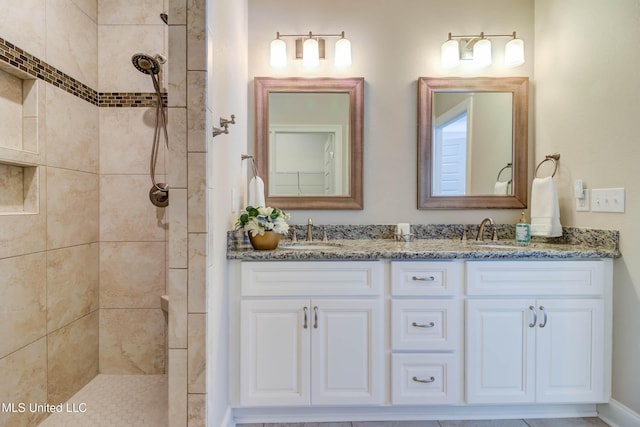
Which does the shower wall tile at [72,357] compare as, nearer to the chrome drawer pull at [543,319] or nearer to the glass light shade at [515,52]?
the chrome drawer pull at [543,319]

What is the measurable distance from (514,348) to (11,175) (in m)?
2.57

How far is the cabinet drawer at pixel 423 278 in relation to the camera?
1659mm

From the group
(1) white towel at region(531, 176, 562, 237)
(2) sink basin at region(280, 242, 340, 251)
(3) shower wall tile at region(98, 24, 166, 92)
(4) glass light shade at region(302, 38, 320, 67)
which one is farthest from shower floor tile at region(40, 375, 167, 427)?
(1) white towel at region(531, 176, 562, 237)

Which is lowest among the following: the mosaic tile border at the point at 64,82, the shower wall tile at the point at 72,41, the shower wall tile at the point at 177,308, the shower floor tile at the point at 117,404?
the shower floor tile at the point at 117,404

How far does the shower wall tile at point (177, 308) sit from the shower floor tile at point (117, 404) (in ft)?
2.50

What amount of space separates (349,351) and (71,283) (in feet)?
5.22

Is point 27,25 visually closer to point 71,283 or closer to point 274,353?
point 71,283

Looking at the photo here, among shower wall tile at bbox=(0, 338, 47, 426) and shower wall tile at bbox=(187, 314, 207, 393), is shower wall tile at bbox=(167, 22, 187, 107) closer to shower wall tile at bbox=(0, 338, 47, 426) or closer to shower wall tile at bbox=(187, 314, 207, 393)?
shower wall tile at bbox=(187, 314, 207, 393)

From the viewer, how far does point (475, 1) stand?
86.5 inches

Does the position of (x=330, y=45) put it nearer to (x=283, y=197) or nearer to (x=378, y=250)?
(x=283, y=197)

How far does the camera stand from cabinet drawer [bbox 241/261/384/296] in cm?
164

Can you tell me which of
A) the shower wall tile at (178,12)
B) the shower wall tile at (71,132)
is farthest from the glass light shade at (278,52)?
the shower wall tile at (71,132)

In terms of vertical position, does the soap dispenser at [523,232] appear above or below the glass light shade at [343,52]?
below

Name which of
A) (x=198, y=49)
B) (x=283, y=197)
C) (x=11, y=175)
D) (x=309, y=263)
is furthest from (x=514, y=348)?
(x=11, y=175)
